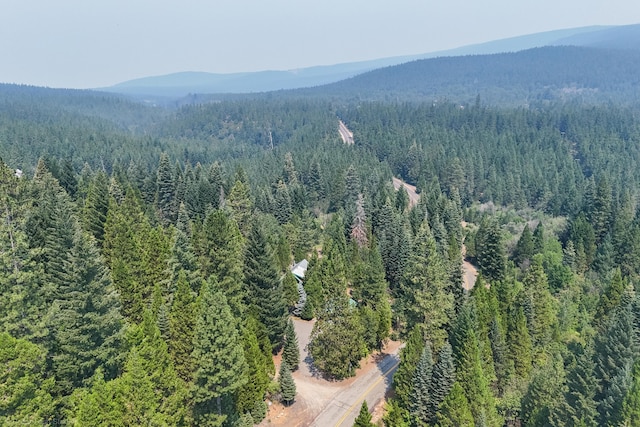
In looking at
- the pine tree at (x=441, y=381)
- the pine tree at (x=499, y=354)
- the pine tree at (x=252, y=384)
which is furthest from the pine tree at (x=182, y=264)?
the pine tree at (x=499, y=354)

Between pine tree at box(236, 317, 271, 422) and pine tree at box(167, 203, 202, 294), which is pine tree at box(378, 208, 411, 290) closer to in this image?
pine tree at box(167, 203, 202, 294)

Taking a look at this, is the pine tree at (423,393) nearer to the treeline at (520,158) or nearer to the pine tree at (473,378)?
the pine tree at (473,378)

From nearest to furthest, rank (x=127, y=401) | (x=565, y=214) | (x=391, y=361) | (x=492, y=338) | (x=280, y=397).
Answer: (x=127, y=401), (x=280, y=397), (x=492, y=338), (x=391, y=361), (x=565, y=214)

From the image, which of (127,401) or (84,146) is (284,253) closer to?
(127,401)

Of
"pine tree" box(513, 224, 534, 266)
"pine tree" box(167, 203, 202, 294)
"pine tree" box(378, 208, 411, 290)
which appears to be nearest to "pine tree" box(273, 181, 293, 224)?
"pine tree" box(378, 208, 411, 290)

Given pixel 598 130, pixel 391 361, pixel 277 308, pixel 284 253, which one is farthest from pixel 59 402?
pixel 598 130

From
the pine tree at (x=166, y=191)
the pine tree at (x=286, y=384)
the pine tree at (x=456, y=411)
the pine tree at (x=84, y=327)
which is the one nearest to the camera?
the pine tree at (x=84, y=327)
